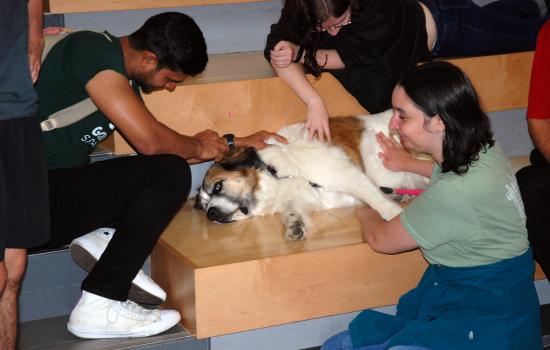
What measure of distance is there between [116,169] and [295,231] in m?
0.82

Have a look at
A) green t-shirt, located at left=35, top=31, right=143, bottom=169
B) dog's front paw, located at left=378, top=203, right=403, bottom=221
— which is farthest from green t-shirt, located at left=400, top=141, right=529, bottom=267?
green t-shirt, located at left=35, top=31, right=143, bottom=169

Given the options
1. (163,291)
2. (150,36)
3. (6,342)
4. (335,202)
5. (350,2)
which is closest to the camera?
(6,342)

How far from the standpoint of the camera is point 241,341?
230cm

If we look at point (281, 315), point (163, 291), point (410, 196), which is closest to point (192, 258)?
point (163, 291)

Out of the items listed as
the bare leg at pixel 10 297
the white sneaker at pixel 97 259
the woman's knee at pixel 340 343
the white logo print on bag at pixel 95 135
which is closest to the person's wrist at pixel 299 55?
the white logo print on bag at pixel 95 135

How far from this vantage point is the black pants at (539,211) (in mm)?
2225

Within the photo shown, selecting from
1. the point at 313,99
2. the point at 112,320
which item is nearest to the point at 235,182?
the point at 313,99

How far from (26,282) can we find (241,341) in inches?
39.5

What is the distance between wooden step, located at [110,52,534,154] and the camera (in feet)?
8.70

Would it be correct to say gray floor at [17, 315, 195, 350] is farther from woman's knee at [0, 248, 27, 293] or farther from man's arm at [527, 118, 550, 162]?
man's arm at [527, 118, 550, 162]

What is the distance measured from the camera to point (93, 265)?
2.12m

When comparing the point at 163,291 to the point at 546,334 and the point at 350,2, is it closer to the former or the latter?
the point at 350,2

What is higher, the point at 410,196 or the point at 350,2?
the point at 350,2

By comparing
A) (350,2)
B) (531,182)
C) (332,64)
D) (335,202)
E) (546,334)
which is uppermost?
(350,2)
